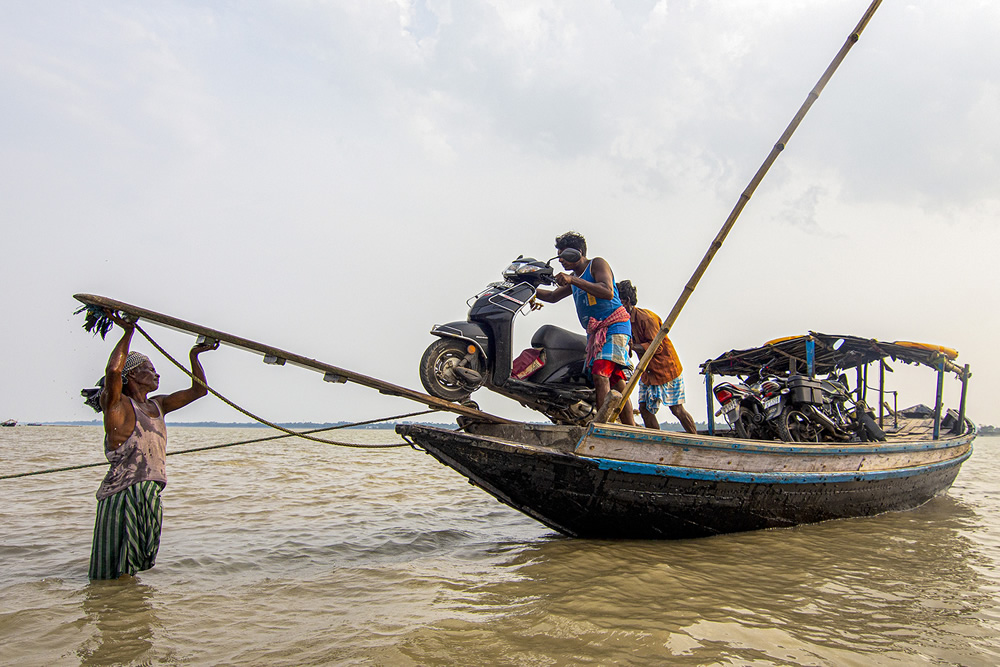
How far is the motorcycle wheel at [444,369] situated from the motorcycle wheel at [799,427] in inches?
155

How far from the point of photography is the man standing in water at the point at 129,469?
11.7ft

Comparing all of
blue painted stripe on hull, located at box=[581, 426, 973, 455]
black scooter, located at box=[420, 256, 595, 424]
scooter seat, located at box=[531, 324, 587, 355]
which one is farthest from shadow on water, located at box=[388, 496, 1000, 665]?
scooter seat, located at box=[531, 324, 587, 355]

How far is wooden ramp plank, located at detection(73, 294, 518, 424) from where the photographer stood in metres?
3.23

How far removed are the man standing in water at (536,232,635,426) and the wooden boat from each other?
500 millimetres

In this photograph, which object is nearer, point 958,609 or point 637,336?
point 958,609

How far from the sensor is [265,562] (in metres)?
4.25

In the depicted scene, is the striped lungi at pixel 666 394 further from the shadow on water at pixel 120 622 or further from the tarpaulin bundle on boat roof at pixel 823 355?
the shadow on water at pixel 120 622

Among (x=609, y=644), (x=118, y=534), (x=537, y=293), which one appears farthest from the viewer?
(x=537, y=293)

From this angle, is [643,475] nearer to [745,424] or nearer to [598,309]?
[598,309]

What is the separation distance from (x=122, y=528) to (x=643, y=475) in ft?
11.2

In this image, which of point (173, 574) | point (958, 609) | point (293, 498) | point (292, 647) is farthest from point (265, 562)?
point (958, 609)

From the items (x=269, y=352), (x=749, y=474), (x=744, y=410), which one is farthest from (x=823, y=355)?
(x=269, y=352)

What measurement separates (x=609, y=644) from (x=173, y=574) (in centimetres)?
293

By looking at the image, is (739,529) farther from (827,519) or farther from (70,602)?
(70,602)
